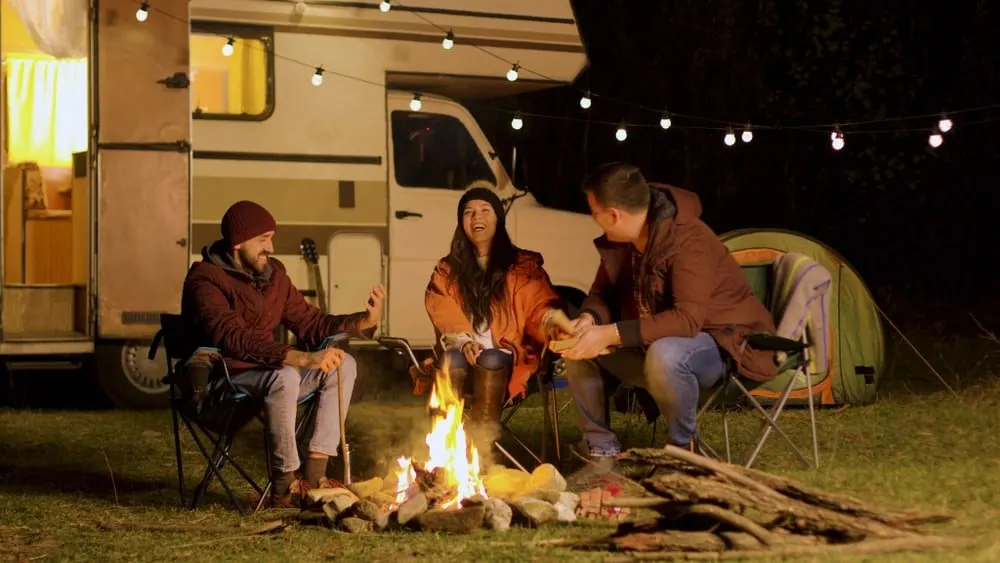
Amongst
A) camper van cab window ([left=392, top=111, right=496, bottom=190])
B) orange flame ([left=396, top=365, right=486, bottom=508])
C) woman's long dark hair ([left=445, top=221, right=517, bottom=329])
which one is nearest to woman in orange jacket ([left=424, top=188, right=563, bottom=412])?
woman's long dark hair ([left=445, top=221, right=517, bottom=329])

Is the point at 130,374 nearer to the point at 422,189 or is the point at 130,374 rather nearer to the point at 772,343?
the point at 422,189

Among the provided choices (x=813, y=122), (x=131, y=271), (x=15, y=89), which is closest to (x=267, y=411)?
(x=131, y=271)

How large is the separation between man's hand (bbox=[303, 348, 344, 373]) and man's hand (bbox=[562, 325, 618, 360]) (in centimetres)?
80

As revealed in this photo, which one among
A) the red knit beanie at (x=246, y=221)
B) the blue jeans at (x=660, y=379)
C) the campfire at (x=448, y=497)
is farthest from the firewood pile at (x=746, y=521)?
the red knit beanie at (x=246, y=221)

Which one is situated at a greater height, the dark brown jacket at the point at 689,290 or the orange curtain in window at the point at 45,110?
the orange curtain in window at the point at 45,110

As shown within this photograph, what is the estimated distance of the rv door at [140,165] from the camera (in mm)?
7320

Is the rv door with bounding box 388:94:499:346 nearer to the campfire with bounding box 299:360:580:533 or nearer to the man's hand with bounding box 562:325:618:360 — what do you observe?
the campfire with bounding box 299:360:580:533

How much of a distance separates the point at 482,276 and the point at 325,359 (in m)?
0.90

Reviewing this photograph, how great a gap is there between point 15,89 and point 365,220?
231 centimetres

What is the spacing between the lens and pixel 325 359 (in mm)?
4926

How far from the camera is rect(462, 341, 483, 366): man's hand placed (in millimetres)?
5316

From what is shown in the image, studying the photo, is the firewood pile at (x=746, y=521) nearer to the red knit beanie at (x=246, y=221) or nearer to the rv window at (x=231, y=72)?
the red knit beanie at (x=246, y=221)

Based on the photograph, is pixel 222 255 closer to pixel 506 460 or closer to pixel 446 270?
pixel 446 270

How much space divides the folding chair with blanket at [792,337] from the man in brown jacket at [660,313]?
0.08m
